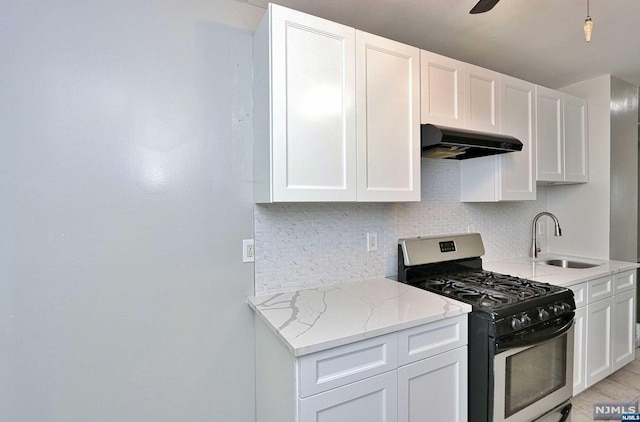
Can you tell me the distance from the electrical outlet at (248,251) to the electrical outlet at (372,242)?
2.45 feet

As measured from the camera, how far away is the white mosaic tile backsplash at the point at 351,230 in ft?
5.54

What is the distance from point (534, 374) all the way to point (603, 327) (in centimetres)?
107

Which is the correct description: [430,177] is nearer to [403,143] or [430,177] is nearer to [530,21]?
[403,143]

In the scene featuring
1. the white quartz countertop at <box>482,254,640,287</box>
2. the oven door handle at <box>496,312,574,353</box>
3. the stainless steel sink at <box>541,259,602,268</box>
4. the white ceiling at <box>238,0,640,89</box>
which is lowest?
the oven door handle at <box>496,312,574,353</box>

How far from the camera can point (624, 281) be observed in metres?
2.41

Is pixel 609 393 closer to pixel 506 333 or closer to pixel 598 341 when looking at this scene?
pixel 598 341

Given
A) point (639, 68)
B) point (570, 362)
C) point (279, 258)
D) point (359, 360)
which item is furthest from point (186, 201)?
point (639, 68)

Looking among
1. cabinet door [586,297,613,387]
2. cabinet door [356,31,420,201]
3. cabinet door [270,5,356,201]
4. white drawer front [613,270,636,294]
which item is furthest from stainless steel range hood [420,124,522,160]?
white drawer front [613,270,636,294]

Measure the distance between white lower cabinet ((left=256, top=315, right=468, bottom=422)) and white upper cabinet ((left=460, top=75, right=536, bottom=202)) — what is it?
1.16 meters

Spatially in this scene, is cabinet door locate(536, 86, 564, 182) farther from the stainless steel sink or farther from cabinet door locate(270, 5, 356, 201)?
cabinet door locate(270, 5, 356, 201)

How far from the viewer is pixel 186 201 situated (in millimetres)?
1484

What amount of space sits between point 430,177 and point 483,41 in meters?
0.95

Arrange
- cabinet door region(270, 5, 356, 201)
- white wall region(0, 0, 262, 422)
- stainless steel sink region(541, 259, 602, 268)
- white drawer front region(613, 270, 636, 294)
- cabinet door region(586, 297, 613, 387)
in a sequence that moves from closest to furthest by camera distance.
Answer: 1. white wall region(0, 0, 262, 422)
2. cabinet door region(270, 5, 356, 201)
3. cabinet door region(586, 297, 613, 387)
4. white drawer front region(613, 270, 636, 294)
5. stainless steel sink region(541, 259, 602, 268)

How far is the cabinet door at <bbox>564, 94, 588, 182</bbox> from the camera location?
2576mm
